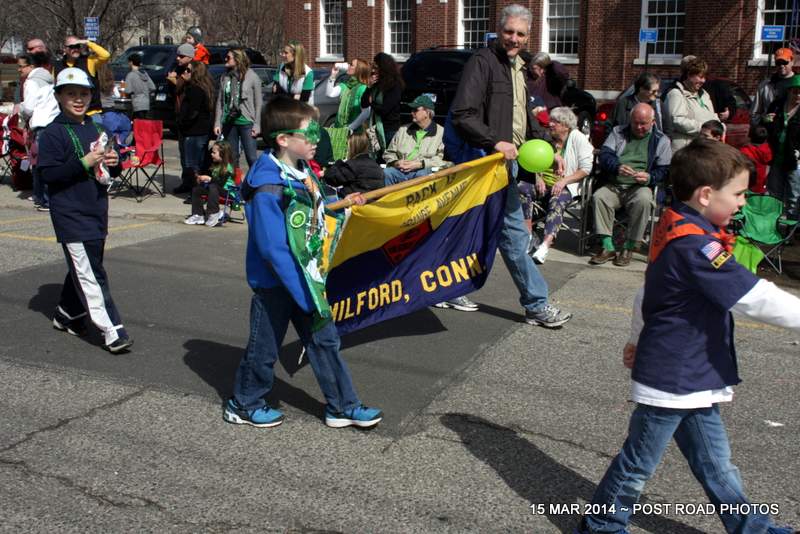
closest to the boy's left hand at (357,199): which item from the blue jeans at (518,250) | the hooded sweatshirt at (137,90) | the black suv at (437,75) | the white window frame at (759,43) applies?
the blue jeans at (518,250)

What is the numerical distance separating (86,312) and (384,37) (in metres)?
30.2

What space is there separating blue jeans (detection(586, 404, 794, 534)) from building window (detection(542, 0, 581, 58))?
94.4ft

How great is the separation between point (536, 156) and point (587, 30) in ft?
84.1

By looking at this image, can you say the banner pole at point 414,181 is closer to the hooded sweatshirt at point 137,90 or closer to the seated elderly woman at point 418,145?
the seated elderly woman at point 418,145

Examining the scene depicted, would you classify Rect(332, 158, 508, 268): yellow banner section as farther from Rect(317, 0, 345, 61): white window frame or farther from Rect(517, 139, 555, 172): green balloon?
Rect(317, 0, 345, 61): white window frame

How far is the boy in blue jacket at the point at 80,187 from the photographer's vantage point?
5.88 metres

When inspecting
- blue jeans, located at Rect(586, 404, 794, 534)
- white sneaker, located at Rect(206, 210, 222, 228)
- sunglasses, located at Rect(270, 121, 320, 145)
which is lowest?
white sneaker, located at Rect(206, 210, 222, 228)

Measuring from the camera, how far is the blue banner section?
5.66 m

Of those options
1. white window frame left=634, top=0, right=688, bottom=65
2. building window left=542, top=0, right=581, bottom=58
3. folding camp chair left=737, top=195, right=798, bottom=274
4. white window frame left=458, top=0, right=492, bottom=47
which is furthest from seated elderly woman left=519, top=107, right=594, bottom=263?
white window frame left=458, top=0, right=492, bottom=47

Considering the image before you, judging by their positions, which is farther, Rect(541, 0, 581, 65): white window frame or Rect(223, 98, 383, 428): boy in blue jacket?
Rect(541, 0, 581, 65): white window frame

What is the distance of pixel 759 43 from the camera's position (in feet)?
88.9

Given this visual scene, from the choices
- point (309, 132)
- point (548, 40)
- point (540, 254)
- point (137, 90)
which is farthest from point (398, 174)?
point (548, 40)

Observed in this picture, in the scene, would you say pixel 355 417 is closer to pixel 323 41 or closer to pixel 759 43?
pixel 759 43

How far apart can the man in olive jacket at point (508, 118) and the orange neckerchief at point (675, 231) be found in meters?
2.74
